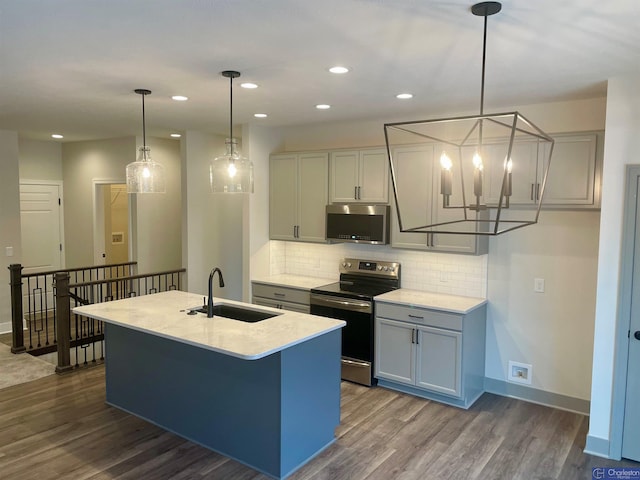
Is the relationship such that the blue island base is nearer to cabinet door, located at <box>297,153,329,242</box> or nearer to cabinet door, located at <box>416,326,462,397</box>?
cabinet door, located at <box>416,326,462,397</box>

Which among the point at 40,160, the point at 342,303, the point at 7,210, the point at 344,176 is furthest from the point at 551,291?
the point at 40,160

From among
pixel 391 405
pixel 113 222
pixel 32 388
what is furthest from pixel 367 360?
pixel 113 222

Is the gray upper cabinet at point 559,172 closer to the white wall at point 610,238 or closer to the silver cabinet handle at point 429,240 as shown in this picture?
the white wall at point 610,238

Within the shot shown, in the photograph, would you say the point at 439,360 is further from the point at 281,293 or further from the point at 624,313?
the point at 281,293

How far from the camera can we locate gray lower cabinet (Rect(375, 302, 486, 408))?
4.20 metres

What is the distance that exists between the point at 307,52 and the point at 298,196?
279 centimetres

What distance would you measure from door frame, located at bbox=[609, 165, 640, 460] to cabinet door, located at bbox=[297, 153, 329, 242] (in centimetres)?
285

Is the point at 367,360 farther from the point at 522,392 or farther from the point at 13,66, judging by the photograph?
the point at 13,66

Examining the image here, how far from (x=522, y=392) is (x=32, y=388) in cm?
460

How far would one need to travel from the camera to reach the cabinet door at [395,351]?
4.46 meters

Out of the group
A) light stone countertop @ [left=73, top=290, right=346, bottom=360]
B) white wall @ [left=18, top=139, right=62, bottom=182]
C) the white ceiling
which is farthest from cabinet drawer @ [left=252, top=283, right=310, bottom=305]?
white wall @ [left=18, top=139, right=62, bottom=182]

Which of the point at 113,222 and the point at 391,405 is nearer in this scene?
the point at 391,405

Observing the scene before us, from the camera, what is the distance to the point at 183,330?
3.27 m

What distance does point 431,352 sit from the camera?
432 centimetres
